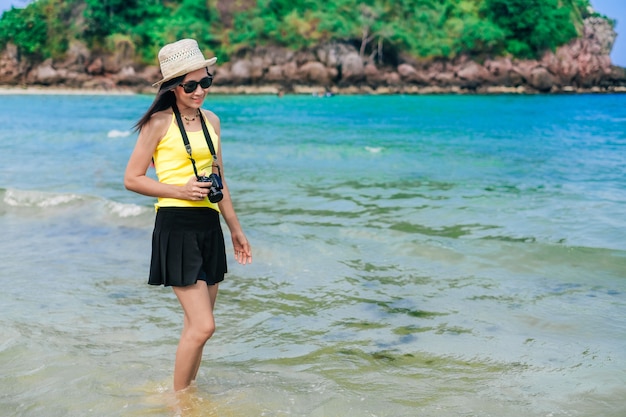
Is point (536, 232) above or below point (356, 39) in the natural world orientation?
below

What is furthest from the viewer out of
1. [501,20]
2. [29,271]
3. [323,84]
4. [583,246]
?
[501,20]

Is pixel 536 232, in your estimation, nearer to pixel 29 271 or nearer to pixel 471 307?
pixel 471 307

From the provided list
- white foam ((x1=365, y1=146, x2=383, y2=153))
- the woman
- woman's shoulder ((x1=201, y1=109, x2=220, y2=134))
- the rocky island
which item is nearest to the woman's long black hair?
the woman

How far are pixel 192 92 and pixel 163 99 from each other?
0.50ft

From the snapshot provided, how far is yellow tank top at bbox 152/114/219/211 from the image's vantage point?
3219 millimetres

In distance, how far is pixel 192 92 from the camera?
10.5 feet

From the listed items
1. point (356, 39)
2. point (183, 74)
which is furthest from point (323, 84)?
point (183, 74)

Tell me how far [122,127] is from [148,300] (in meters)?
24.7

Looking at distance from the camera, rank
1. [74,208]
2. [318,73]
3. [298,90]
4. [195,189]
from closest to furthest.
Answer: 1. [195,189]
2. [74,208]
3. [298,90]
4. [318,73]

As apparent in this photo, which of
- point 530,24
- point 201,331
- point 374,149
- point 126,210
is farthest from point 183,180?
point 530,24

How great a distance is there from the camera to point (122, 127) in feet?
95.7

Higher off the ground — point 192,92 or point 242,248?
point 192,92

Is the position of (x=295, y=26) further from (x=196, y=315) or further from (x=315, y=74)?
(x=196, y=315)

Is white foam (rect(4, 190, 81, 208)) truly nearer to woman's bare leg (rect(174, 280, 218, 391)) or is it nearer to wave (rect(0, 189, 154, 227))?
wave (rect(0, 189, 154, 227))
